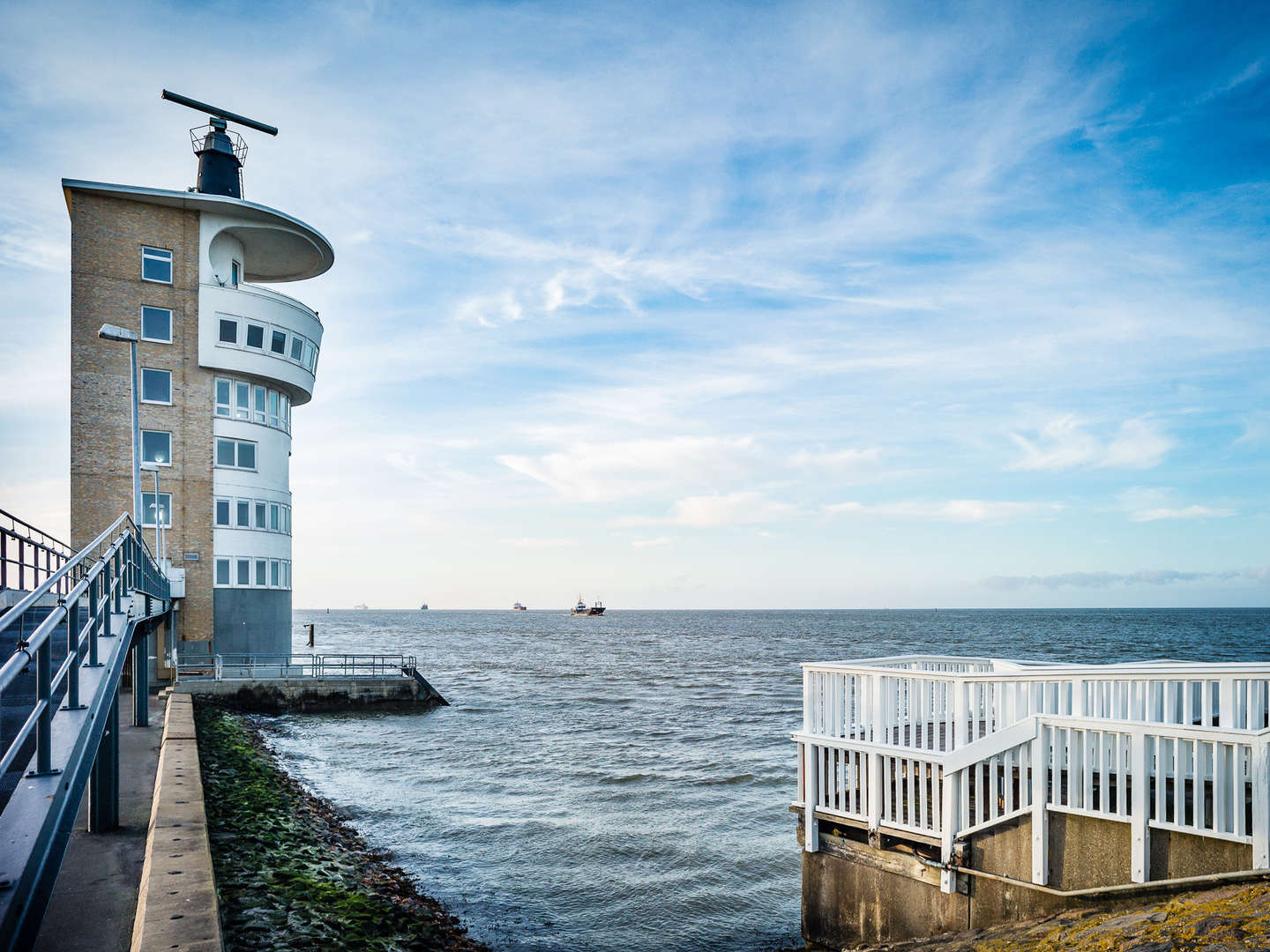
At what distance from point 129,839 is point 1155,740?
454 inches

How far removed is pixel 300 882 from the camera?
11312 millimetres

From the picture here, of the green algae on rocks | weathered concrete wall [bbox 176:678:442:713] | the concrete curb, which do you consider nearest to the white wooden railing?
the green algae on rocks

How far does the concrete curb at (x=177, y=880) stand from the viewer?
661cm

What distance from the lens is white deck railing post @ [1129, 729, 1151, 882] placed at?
308 inches

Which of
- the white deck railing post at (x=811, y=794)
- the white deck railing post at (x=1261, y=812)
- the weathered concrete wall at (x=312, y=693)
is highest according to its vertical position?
the white deck railing post at (x=1261, y=812)

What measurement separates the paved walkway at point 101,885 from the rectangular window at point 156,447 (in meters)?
22.4

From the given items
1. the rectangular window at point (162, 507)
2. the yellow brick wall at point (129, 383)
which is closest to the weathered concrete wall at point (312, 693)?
the yellow brick wall at point (129, 383)

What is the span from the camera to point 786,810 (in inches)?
770

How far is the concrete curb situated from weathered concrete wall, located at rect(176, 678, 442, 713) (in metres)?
21.7

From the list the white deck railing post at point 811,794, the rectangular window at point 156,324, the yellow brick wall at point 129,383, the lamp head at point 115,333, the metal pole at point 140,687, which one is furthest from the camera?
the rectangular window at point 156,324

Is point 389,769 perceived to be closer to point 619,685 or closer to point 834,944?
point 834,944

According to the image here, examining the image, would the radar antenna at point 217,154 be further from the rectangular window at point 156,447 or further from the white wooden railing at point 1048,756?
the white wooden railing at point 1048,756

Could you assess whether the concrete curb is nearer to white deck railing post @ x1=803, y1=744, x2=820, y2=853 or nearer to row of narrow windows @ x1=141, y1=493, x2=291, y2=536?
white deck railing post @ x1=803, y1=744, x2=820, y2=853

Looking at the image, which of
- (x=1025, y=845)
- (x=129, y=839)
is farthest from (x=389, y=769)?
(x=1025, y=845)
